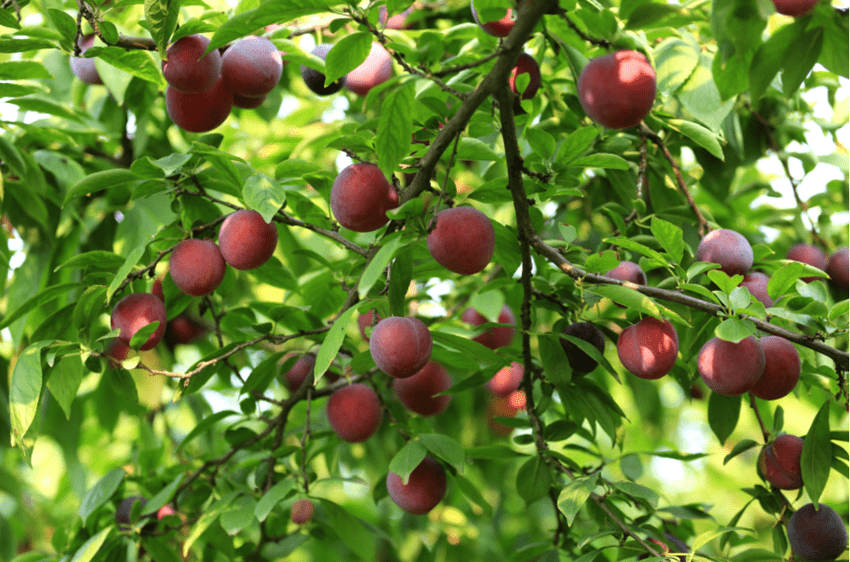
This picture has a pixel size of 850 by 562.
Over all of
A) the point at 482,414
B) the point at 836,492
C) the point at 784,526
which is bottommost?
the point at 836,492

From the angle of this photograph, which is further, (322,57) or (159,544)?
(159,544)

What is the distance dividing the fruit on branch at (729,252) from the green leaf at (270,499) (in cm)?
93

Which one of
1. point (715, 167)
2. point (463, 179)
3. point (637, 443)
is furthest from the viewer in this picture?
point (637, 443)

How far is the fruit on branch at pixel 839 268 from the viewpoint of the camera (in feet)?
5.53

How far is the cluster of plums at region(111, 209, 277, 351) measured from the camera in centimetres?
126

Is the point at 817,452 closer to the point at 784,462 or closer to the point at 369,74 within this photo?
the point at 784,462

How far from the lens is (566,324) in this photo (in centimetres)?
142

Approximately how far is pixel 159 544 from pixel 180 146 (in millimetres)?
1262

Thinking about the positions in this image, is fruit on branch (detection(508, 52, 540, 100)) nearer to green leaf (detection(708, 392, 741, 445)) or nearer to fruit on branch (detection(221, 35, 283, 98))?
fruit on branch (detection(221, 35, 283, 98))

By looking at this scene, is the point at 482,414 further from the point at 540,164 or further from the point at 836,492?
the point at 836,492

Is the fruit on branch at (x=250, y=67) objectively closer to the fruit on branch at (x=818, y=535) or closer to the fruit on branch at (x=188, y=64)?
the fruit on branch at (x=188, y=64)

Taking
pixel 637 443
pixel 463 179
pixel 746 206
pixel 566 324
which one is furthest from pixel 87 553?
pixel 637 443

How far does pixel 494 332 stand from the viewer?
1.90 m

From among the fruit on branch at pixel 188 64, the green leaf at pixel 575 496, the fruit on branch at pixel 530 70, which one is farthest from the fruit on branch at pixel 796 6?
the fruit on branch at pixel 188 64
